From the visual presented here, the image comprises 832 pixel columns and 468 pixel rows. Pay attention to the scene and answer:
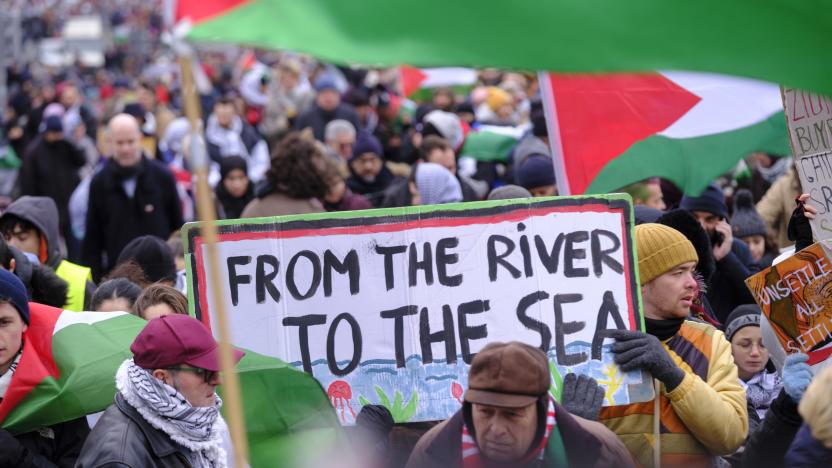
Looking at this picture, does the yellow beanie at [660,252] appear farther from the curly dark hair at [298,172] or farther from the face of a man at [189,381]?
the curly dark hair at [298,172]

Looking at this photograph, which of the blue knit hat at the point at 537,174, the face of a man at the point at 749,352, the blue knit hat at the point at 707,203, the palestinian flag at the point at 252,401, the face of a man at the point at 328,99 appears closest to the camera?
the palestinian flag at the point at 252,401

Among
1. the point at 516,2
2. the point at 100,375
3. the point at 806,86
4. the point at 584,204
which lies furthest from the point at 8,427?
the point at 806,86

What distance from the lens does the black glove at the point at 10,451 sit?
15.2ft

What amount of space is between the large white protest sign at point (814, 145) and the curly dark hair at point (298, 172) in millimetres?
3708

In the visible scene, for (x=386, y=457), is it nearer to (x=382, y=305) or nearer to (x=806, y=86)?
(x=382, y=305)

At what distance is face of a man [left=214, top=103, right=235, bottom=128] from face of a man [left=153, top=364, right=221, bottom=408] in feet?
34.0

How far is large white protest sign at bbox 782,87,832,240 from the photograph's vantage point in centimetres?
498

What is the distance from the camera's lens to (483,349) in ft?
13.2

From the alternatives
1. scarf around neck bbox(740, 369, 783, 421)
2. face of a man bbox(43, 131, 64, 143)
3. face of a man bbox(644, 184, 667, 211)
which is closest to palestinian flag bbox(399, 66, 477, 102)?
face of a man bbox(43, 131, 64, 143)

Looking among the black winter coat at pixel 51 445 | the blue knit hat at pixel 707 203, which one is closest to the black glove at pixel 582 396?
the black winter coat at pixel 51 445

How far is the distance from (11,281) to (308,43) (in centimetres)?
215

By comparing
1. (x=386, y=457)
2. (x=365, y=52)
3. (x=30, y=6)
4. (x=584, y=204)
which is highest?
(x=30, y=6)

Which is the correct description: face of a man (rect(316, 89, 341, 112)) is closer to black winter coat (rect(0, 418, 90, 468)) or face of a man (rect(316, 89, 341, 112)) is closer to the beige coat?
the beige coat

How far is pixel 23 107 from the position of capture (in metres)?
21.4
